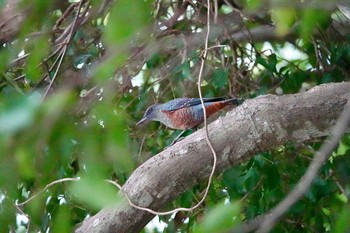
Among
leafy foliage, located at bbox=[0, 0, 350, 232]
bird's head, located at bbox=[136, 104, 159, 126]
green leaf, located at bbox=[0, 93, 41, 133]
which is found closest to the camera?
green leaf, located at bbox=[0, 93, 41, 133]

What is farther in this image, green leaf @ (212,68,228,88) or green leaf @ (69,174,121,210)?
green leaf @ (212,68,228,88)

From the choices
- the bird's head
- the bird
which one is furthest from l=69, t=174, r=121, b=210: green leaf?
the bird's head

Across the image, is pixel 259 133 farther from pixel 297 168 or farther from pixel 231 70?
pixel 231 70

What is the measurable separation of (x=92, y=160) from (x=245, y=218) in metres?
1.90

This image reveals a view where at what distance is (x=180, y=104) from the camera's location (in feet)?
9.44

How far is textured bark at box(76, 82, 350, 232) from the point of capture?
208 centimetres

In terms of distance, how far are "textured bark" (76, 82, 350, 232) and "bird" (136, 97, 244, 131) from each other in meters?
0.56

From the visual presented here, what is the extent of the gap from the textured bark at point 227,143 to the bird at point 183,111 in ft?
1.83

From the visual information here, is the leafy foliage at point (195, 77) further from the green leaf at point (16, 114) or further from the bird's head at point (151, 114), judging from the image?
the green leaf at point (16, 114)

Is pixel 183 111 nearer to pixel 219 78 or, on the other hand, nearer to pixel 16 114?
pixel 219 78

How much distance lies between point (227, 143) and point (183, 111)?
0.70 metres

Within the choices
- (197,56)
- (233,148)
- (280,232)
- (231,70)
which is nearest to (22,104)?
(233,148)

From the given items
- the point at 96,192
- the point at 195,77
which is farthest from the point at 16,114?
the point at 195,77

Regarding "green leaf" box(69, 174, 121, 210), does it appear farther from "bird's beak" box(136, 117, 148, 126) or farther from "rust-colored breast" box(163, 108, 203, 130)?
"bird's beak" box(136, 117, 148, 126)
